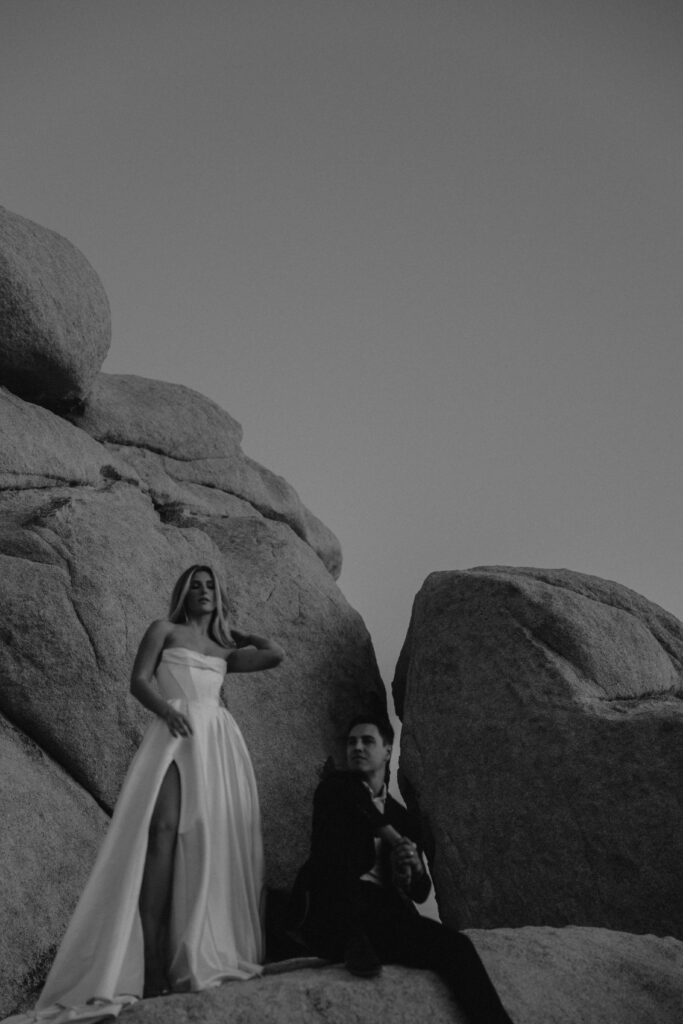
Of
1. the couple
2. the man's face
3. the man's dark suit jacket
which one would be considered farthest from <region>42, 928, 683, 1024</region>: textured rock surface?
the man's face

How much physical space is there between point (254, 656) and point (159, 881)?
71.8 inches

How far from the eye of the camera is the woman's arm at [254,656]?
8.03 m

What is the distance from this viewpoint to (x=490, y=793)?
31.9ft

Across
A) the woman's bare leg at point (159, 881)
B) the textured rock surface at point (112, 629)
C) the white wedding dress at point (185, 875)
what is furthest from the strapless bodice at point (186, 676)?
the textured rock surface at point (112, 629)

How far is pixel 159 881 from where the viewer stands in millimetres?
6859

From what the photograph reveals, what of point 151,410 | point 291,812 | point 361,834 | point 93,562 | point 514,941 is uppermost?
point 151,410

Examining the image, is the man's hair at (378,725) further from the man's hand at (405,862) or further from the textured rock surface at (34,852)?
the textured rock surface at (34,852)

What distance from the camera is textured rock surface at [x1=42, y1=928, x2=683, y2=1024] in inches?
239

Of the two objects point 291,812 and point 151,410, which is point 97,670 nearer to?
point 291,812

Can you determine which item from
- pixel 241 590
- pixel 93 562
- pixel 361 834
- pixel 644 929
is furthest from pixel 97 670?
pixel 644 929

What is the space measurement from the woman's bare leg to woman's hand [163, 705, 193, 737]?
214mm

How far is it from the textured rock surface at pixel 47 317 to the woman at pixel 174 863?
588 cm

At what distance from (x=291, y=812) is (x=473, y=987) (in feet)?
13.5

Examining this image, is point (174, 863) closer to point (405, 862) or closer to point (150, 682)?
point (150, 682)
